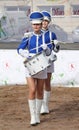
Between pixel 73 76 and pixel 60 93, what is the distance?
2.97 feet

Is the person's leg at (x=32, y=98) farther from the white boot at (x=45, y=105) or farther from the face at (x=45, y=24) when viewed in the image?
the face at (x=45, y=24)

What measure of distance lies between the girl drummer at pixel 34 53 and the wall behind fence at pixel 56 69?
11.6ft

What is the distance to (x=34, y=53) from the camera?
25.6 ft

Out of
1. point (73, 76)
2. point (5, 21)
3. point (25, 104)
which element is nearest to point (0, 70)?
point (73, 76)

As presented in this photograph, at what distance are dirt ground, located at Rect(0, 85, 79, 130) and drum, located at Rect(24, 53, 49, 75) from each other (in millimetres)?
845

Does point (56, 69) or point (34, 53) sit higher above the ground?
point (34, 53)

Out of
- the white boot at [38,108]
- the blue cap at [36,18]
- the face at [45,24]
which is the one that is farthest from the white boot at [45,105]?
the blue cap at [36,18]

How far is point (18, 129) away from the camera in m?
7.57

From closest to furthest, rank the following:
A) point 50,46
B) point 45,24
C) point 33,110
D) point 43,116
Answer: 1. point 33,110
2. point 50,46
3. point 45,24
4. point 43,116

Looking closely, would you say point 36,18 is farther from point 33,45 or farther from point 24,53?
point 24,53

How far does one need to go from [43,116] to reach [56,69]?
10.0ft

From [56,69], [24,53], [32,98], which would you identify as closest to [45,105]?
[32,98]

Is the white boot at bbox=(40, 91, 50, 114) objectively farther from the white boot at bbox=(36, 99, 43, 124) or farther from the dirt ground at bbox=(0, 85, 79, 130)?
the white boot at bbox=(36, 99, 43, 124)

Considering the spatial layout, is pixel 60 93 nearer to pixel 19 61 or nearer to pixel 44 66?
pixel 19 61
